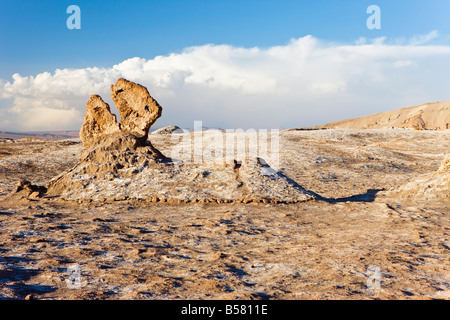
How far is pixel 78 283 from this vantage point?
4312mm

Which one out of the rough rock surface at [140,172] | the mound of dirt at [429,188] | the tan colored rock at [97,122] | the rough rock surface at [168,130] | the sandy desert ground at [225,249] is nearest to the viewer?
the sandy desert ground at [225,249]

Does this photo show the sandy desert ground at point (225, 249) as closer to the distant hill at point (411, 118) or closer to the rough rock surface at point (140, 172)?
the rough rock surface at point (140, 172)

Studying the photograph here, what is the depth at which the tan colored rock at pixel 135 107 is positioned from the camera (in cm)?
1156

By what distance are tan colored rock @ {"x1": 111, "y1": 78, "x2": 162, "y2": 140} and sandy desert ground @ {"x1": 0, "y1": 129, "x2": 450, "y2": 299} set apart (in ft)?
10.1

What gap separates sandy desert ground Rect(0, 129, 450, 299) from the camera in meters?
4.22

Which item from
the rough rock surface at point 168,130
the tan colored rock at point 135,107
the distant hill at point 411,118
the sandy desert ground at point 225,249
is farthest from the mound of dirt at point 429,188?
the distant hill at point 411,118

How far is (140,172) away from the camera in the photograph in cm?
1073

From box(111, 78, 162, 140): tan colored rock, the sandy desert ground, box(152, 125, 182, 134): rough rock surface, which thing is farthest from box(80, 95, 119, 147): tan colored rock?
box(152, 125, 182, 134): rough rock surface

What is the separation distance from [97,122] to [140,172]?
9.07ft

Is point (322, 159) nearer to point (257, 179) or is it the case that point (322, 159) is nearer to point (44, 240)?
point (257, 179)

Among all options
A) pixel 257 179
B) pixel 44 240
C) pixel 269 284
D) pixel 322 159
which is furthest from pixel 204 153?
pixel 269 284

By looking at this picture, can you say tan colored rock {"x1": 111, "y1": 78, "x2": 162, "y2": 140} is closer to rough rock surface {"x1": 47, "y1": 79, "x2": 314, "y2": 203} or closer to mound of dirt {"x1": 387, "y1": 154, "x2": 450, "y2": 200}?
rough rock surface {"x1": 47, "y1": 79, "x2": 314, "y2": 203}

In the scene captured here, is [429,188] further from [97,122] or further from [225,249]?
[97,122]
